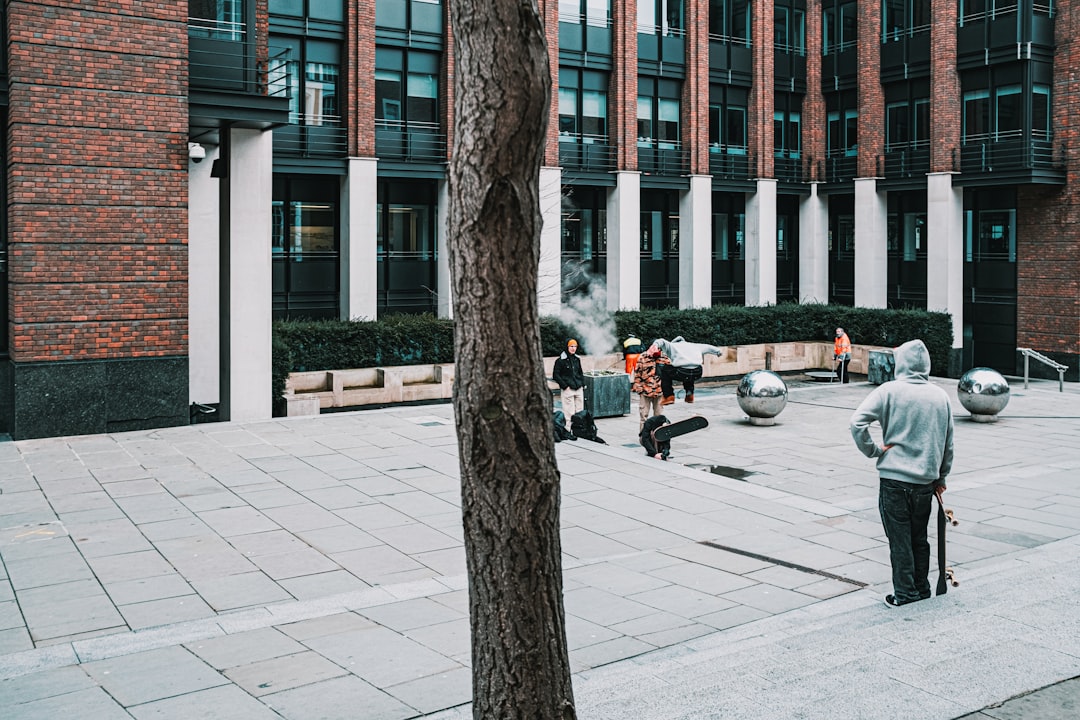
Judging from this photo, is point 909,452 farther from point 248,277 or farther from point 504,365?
point 248,277

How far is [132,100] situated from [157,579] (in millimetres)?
9355

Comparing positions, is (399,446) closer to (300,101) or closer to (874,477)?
(874,477)

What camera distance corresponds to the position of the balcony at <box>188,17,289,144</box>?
16453mm

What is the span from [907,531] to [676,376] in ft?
40.6

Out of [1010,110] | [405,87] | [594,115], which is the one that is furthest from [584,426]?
[1010,110]

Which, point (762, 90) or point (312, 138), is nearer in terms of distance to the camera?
point (312, 138)

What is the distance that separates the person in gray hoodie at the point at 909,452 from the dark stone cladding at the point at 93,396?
1149cm

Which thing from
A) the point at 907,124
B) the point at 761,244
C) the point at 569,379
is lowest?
the point at 569,379

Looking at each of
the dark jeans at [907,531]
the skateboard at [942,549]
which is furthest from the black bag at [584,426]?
the dark jeans at [907,531]

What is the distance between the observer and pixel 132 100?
15.5 m

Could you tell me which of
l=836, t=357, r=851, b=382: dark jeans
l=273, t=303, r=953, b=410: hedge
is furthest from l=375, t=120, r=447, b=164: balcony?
l=836, t=357, r=851, b=382: dark jeans

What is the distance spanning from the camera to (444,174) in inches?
1127

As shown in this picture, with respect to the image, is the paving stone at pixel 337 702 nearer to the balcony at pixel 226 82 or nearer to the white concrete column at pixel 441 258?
the balcony at pixel 226 82

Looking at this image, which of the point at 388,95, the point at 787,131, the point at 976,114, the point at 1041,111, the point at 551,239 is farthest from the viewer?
the point at 787,131
